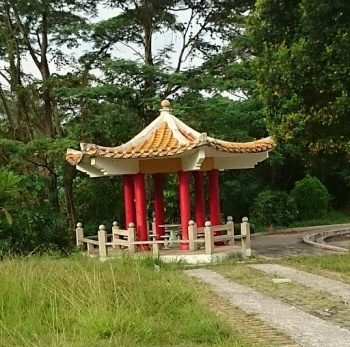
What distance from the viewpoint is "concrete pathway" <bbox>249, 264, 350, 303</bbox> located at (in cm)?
734

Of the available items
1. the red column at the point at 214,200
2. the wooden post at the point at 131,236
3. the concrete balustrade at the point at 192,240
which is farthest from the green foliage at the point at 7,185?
the red column at the point at 214,200

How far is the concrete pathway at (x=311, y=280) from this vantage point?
289 inches

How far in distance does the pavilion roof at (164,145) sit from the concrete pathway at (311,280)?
2.68 meters

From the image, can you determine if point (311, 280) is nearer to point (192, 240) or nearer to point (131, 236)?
point (192, 240)

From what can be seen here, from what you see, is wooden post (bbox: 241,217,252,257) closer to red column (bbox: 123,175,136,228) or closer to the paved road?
the paved road

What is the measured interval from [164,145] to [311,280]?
476 cm

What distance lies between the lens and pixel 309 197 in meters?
22.9

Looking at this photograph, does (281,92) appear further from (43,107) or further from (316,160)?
(43,107)

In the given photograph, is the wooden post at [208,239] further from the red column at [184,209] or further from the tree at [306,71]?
the tree at [306,71]

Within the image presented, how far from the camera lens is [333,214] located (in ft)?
80.9

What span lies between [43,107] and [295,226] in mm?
9443

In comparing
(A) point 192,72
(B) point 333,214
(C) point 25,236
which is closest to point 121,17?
(A) point 192,72

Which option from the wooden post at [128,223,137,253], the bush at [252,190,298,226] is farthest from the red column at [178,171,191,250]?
the bush at [252,190,298,226]

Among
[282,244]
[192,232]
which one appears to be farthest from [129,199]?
[282,244]
